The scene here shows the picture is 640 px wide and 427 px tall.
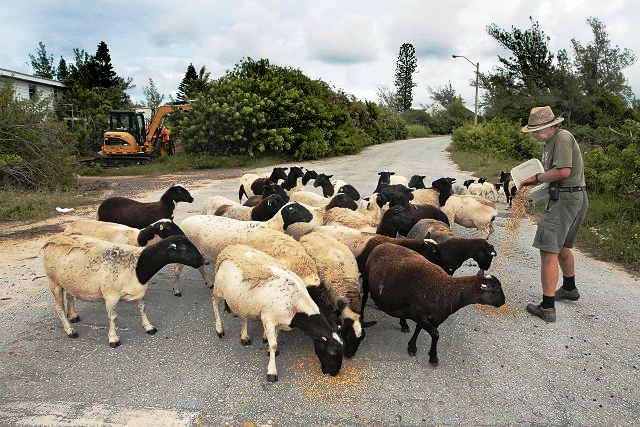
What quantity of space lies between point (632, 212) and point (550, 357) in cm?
724

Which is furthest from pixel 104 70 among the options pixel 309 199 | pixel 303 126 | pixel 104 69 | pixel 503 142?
pixel 309 199

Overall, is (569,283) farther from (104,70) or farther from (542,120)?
(104,70)

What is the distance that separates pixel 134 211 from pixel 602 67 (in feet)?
137

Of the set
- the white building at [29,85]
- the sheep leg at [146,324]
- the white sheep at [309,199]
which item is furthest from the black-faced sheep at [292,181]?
the white building at [29,85]

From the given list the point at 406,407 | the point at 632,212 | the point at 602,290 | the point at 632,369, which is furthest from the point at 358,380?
the point at 632,212

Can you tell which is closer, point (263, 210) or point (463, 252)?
point (463, 252)

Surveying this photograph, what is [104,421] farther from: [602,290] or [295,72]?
[295,72]

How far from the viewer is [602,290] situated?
645cm

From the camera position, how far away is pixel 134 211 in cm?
756

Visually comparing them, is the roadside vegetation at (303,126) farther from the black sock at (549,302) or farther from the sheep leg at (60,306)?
the sheep leg at (60,306)

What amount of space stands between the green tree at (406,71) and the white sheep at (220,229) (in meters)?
78.9

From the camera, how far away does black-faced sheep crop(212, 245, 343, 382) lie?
4148 millimetres

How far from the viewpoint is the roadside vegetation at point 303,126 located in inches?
444

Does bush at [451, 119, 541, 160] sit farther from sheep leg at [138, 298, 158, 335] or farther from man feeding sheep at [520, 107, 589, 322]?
sheep leg at [138, 298, 158, 335]
